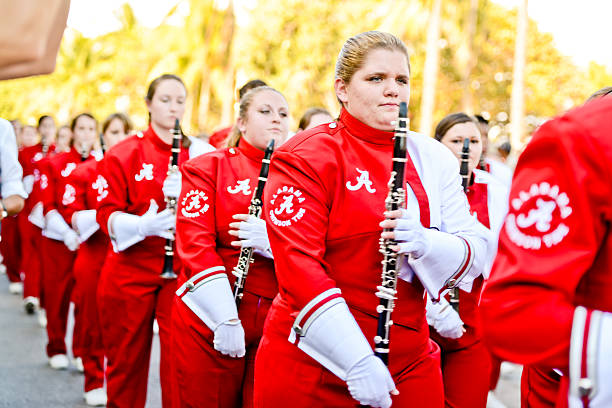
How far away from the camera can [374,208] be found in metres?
2.99

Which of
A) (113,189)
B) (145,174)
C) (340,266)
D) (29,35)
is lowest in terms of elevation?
(113,189)

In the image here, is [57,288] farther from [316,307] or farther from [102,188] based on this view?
[316,307]

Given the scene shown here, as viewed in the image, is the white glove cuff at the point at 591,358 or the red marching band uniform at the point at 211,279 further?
the red marching band uniform at the point at 211,279

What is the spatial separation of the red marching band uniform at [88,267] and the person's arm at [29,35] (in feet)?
18.2

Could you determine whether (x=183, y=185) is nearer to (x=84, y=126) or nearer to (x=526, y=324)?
(x=526, y=324)

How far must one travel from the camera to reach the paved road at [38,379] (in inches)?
274

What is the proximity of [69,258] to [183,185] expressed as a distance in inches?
176

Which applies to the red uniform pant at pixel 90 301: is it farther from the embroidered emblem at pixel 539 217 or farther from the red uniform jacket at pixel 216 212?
the embroidered emblem at pixel 539 217

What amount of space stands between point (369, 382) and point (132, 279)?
3.13 metres

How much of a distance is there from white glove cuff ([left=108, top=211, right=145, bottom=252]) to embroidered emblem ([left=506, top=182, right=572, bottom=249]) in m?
3.72

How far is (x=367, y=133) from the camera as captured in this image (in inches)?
124

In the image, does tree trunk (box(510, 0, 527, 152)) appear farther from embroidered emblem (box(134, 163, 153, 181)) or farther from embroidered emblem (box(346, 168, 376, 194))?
embroidered emblem (box(346, 168, 376, 194))

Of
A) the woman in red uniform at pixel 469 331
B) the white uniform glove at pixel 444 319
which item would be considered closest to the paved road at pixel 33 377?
the woman in red uniform at pixel 469 331

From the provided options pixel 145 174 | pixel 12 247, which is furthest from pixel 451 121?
pixel 12 247
